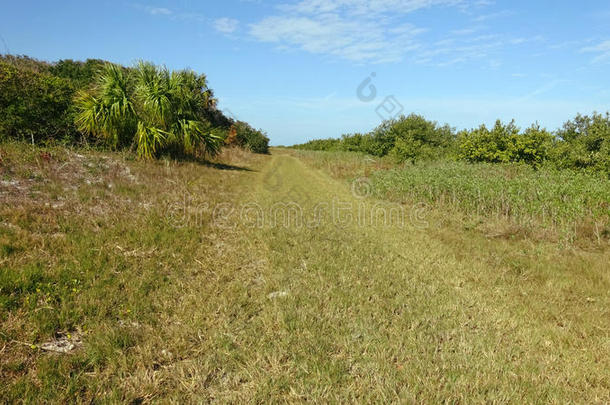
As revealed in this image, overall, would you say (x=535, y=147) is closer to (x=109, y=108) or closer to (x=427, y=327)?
(x=427, y=327)

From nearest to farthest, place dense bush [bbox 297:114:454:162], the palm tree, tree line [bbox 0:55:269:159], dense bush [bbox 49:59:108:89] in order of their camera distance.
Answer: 1. tree line [bbox 0:55:269:159]
2. the palm tree
3. dense bush [bbox 49:59:108:89]
4. dense bush [bbox 297:114:454:162]

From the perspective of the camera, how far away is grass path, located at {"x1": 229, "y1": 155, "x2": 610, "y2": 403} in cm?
239

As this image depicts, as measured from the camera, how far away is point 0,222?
4.63 m

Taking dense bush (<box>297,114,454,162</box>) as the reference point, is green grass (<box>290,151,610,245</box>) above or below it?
below

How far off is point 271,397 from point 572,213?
8888 mm

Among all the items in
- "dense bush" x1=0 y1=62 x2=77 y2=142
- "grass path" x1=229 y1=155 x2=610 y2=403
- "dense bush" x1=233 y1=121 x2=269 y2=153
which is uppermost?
"dense bush" x1=233 y1=121 x2=269 y2=153

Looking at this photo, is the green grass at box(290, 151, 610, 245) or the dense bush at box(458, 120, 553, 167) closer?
the green grass at box(290, 151, 610, 245)

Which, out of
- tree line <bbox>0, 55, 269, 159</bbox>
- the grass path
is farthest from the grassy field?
tree line <bbox>0, 55, 269, 159</bbox>

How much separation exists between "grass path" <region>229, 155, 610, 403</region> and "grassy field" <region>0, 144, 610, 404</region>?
0.8 inches

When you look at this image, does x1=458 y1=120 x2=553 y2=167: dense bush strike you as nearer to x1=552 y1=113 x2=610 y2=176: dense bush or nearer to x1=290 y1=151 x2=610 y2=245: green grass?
x1=552 y1=113 x2=610 y2=176: dense bush

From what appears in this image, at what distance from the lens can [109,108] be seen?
37.4 feet

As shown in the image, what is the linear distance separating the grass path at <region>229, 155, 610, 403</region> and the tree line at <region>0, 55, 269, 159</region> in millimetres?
8984

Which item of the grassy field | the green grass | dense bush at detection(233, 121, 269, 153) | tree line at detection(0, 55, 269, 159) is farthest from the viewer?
dense bush at detection(233, 121, 269, 153)

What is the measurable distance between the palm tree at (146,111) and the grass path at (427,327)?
9.48 meters
